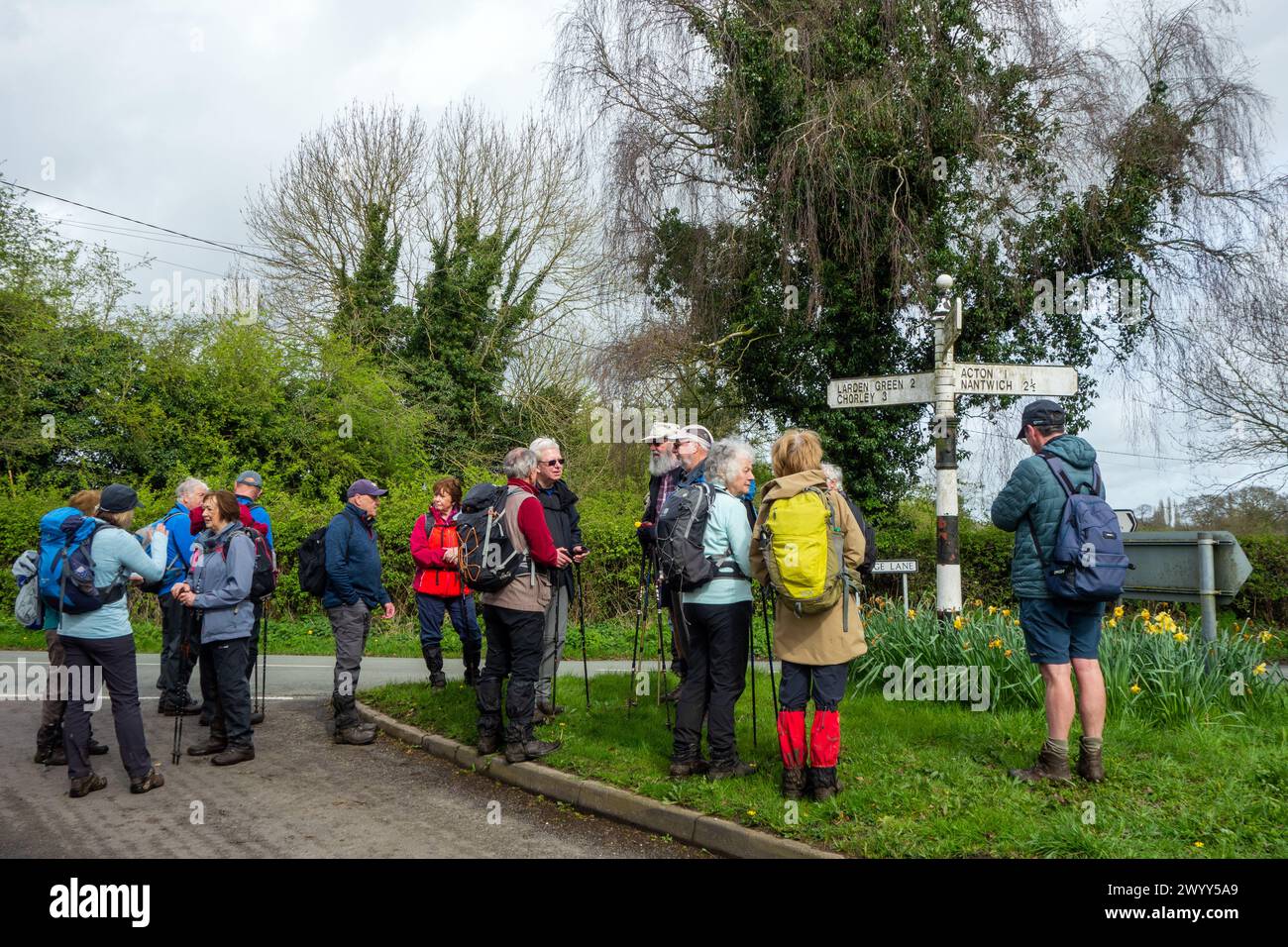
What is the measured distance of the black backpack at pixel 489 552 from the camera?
651 centimetres

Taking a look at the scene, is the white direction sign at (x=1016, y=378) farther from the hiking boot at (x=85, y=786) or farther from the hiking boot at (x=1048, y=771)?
the hiking boot at (x=85, y=786)

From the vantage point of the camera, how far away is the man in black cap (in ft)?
25.9

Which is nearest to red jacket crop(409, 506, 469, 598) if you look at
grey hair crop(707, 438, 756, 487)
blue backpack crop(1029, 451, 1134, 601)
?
grey hair crop(707, 438, 756, 487)

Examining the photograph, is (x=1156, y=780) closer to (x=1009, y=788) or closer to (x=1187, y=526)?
(x=1009, y=788)

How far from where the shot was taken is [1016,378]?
31.0 feet

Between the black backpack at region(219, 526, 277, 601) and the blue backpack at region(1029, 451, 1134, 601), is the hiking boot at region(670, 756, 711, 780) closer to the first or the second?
the blue backpack at region(1029, 451, 1134, 601)

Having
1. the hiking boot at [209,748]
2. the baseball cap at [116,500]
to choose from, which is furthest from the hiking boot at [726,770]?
the baseball cap at [116,500]

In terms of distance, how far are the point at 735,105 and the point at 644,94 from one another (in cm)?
159

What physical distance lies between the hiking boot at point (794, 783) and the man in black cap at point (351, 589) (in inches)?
153

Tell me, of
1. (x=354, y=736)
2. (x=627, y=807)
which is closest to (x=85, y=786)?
(x=354, y=736)

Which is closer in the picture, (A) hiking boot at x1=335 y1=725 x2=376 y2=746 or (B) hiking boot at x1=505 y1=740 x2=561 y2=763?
(B) hiking boot at x1=505 y1=740 x2=561 y2=763

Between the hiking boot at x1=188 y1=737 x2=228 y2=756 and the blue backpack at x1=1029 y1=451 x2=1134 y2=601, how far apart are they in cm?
608

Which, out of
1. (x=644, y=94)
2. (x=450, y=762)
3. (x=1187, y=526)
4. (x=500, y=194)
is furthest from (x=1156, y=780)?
(x=500, y=194)
